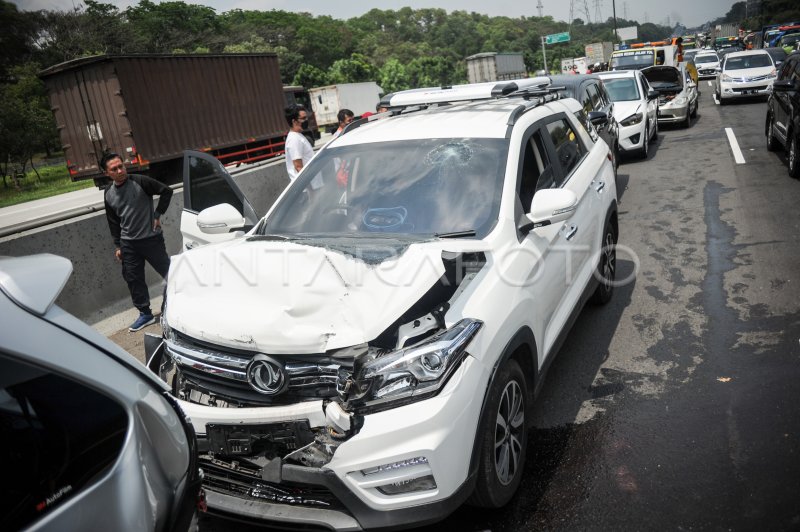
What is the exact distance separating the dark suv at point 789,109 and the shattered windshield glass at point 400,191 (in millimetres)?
7077

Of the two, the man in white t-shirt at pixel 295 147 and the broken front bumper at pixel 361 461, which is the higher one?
the man in white t-shirt at pixel 295 147

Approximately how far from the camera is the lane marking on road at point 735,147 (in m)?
11.6

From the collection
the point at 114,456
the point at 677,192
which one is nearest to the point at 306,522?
the point at 114,456

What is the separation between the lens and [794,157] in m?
9.27

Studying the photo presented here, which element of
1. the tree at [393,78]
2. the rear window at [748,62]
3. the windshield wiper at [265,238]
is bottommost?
the rear window at [748,62]

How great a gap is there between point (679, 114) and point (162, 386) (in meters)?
16.9

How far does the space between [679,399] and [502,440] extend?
1590 mm

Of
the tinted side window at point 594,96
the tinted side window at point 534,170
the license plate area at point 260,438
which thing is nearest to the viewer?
the license plate area at point 260,438

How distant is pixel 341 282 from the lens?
9.17 ft

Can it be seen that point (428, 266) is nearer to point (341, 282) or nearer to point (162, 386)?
point (341, 282)

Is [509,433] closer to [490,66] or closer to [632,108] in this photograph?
[632,108]

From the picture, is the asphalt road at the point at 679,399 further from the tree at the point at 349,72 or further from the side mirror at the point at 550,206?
the tree at the point at 349,72

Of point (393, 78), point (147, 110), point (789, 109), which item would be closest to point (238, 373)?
point (789, 109)

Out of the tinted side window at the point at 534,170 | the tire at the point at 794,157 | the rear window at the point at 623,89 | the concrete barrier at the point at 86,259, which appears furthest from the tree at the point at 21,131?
the tinted side window at the point at 534,170
